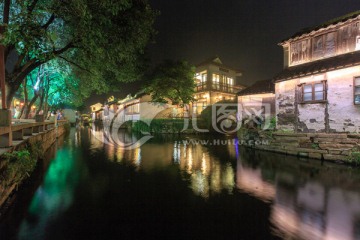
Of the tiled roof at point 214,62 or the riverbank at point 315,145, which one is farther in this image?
the tiled roof at point 214,62

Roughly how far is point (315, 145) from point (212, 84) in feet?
80.1

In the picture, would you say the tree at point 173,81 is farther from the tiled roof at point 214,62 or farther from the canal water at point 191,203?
the canal water at point 191,203

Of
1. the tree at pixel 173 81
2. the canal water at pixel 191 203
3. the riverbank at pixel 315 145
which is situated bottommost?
the canal water at pixel 191 203

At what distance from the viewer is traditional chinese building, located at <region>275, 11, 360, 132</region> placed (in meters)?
10.9

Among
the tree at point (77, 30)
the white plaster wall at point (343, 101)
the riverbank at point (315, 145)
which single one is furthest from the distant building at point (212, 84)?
the tree at point (77, 30)

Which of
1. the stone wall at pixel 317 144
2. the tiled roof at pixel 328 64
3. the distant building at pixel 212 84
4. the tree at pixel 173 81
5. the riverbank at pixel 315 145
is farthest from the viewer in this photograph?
the distant building at pixel 212 84

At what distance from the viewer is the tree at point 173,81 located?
27422 millimetres

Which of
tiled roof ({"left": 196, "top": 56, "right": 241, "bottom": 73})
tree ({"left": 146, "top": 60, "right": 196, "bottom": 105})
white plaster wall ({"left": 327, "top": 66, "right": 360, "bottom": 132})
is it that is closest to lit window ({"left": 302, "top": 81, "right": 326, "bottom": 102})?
white plaster wall ({"left": 327, "top": 66, "right": 360, "bottom": 132})

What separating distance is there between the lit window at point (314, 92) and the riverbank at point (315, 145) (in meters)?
2.57

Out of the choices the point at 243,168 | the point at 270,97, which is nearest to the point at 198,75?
the point at 270,97

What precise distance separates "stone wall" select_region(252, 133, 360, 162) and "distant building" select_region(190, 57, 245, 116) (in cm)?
2137

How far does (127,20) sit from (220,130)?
1960 cm

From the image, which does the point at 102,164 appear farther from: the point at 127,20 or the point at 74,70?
the point at 74,70

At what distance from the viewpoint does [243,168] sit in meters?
9.39
